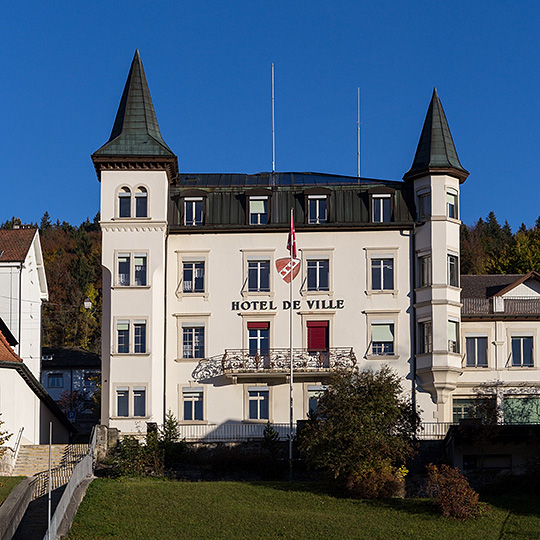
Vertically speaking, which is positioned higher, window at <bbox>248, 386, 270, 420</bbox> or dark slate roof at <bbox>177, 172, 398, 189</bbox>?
dark slate roof at <bbox>177, 172, 398, 189</bbox>

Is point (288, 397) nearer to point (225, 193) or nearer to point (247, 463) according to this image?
point (247, 463)

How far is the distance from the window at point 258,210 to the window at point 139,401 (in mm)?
10670

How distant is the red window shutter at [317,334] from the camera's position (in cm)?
5672

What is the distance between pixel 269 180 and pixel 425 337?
501 inches

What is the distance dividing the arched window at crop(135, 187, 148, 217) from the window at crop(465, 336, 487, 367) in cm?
1802

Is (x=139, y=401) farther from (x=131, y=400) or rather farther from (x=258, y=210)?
(x=258, y=210)

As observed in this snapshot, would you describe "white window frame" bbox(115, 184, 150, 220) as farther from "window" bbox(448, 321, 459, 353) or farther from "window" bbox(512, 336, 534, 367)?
"window" bbox(512, 336, 534, 367)

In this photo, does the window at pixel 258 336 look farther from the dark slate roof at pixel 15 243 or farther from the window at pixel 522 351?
the dark slate roof at pixel 15 243

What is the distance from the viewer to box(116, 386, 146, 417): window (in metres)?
54.2

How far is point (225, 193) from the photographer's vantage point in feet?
194

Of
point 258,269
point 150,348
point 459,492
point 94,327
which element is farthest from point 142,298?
point 94,327

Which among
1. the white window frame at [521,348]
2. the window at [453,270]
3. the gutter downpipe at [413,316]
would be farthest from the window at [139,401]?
the white window frame at [521,348]

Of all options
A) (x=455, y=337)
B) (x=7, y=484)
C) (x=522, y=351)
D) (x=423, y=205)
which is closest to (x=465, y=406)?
(x=455, y=337)

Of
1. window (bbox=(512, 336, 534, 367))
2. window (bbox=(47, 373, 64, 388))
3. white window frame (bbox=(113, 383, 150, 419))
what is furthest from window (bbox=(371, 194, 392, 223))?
window (bbox=(47, 373, 64, 388))
